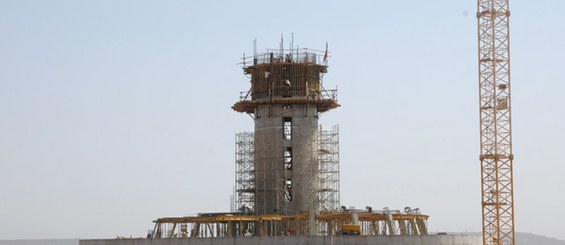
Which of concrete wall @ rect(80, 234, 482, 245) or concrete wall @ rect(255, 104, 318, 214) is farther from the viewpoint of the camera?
concrete wall @ rect(255, 104, 318, 214)

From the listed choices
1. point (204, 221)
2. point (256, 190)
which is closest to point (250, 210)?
point (256, 190)

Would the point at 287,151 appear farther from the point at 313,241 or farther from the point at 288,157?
the point at 313,241

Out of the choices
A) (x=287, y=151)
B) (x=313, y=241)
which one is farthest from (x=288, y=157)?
(x=313, y=241)

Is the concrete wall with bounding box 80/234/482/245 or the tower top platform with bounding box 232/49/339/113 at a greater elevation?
the tower top platform with bounding box 232/49/339/113

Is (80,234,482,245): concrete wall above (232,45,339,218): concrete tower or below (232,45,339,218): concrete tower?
below

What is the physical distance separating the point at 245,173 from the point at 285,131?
7.81 meters

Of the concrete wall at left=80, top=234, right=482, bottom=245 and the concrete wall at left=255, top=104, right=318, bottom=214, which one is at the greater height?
the concrete wall at left=255, top=104, right=318, bottom=214

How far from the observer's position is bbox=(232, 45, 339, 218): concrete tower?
138500 millimetres

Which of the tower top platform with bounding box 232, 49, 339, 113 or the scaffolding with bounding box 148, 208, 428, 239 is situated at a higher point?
the tower top platform with bounding box 232, 49, 339, 113

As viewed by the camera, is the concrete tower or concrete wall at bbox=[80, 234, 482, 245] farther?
the concrete tower

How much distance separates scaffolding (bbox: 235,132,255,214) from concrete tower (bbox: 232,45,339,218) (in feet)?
2.07

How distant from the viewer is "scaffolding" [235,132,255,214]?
139875 mm

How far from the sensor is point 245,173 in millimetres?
141250

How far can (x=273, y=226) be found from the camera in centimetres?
13300
